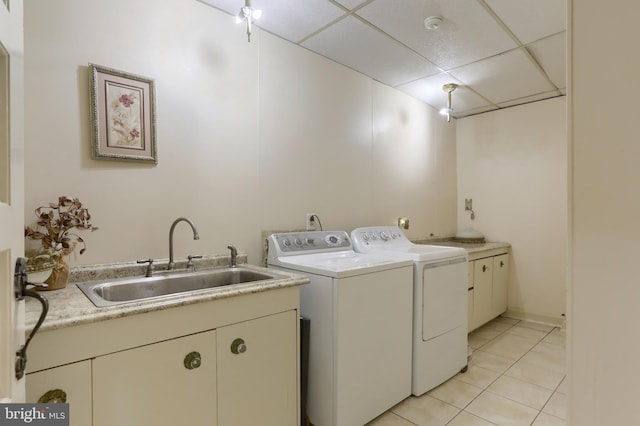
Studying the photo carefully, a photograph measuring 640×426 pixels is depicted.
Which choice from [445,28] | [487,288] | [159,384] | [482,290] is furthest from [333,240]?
[487,288]

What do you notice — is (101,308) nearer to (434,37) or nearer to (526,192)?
(434,37)

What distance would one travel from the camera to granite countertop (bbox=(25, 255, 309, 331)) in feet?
3.25

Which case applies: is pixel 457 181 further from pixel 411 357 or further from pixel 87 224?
pixel 87 224

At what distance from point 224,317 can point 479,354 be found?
248cm

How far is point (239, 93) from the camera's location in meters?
2.06

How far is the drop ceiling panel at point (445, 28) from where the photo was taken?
1.94m

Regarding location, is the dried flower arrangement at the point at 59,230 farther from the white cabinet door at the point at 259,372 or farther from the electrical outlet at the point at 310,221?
the electrical outlet at the point at 310,221

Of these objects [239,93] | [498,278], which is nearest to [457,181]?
[498,278]

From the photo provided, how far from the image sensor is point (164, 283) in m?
1.62

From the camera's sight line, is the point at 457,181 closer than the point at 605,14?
No

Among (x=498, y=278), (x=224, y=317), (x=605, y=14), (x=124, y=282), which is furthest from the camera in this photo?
(x=498, y=278)

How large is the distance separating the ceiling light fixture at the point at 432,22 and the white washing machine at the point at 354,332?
5.15 ft

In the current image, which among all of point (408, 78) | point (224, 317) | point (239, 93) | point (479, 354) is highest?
point (408, 78)

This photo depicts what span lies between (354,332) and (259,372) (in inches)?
21.4
